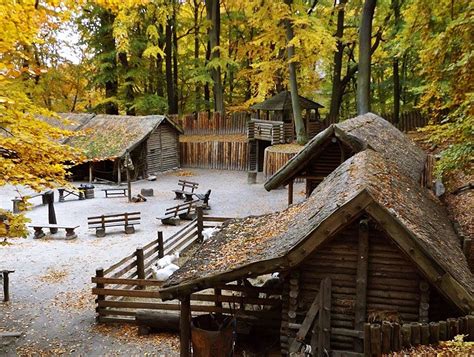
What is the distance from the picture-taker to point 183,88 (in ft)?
156

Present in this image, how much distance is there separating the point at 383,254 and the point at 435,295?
1.17 m

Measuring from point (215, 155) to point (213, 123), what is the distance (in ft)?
11.8

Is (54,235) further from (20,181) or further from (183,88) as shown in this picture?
(183,88)

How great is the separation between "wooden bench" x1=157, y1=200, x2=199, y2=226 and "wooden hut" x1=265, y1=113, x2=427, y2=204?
8.80 m

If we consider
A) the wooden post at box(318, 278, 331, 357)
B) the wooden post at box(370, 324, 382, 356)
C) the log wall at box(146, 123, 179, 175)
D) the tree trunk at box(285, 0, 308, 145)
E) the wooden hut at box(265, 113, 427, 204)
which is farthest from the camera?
the log wall at box(146, 123, 179, 175)

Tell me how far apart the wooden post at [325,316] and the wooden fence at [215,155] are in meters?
27.5

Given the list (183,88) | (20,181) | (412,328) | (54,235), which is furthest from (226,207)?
(183,88)

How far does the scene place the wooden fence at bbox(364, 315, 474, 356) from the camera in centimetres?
579

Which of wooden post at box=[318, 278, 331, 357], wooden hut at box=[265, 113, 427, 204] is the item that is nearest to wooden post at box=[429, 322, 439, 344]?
wooden post at box=[318, 278, 331, 357]

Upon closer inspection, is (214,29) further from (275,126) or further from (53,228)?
(53,228)

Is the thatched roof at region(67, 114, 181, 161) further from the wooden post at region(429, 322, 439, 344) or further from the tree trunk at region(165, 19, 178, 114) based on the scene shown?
the wooden post at region(429, 322, 439, 344)

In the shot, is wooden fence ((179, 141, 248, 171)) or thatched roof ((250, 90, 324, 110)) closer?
thatched roof ((250, 90, 324, 110))

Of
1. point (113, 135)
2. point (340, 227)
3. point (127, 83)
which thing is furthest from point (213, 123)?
point (340, 227)

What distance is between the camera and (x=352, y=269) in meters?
7.71
